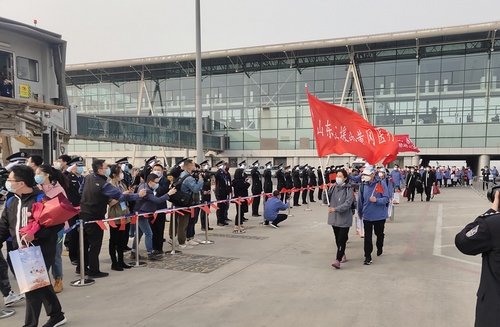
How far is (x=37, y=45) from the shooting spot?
12.9 meters

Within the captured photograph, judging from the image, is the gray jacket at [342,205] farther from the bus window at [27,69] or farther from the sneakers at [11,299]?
the bus window at [27,69]

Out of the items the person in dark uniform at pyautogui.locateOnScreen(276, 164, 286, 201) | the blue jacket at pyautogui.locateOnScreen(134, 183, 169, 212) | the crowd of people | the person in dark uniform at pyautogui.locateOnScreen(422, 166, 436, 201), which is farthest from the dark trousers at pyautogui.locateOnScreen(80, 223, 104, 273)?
the person in dark uniform at pyautogui.locateOnScreen(422, 166, 436, 201)

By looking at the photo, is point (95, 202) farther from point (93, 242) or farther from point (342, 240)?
point (342, 240)

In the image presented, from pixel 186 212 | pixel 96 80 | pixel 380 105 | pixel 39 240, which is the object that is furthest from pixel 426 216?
pixel 96 80

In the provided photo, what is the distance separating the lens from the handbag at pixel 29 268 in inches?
140

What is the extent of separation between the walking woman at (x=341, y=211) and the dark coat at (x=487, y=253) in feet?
12.4

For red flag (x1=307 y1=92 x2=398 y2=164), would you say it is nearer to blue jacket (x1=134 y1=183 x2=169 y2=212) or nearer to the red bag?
blue jacket (x1=134 y1=183 x2=169 y2=212)

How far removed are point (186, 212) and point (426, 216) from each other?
9.38 m

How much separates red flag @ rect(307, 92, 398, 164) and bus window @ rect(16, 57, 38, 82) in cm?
1004

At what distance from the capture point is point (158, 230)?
734 centimetres

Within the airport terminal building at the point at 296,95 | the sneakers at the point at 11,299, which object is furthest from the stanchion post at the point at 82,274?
the airport terminal building at the point at 296,95

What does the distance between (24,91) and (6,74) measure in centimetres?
77

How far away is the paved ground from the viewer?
434 cm

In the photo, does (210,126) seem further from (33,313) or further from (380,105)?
(33,313)
